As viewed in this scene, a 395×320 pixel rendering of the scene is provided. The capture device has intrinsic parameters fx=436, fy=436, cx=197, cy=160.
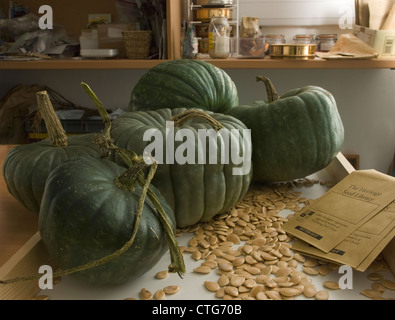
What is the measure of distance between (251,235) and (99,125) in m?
1.48

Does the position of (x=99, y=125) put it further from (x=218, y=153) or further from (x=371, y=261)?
(x=371, y=261)

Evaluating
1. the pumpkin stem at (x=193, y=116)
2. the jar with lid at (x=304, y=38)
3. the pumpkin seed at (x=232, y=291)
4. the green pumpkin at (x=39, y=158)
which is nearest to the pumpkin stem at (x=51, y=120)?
the green pumpkin at (x=39, y=158)

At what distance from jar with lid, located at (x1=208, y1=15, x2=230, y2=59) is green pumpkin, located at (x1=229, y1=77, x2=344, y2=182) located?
0.96 metres

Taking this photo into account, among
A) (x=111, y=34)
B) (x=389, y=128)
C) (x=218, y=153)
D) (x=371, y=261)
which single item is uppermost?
(x=111, y=34)

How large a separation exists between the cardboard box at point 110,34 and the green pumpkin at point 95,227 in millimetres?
1584

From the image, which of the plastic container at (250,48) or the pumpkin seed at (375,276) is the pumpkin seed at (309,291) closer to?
the pumpkin seed at (375,276)

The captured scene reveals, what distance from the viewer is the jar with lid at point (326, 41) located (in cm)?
220

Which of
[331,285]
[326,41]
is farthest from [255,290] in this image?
[326,41]

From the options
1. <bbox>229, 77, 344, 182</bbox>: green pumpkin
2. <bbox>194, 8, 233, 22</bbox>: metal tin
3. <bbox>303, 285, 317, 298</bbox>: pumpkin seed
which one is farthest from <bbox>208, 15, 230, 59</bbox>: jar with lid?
<bbox>303, 285, 317, 298</bbox>: pumpkin seed

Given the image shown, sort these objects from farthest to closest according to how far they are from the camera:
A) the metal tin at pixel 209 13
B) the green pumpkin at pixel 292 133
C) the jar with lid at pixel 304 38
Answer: the jar with lid at pixel 304 38
the metal tin at pixel 209 13
the green pumpkin at pixel 292 133

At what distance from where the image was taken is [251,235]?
856 millimetres

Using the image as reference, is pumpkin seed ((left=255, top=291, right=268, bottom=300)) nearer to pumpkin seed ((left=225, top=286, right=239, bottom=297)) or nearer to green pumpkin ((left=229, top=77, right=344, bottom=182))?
pumpkin seed ((left=225, top=286, right=239, bottom=297))

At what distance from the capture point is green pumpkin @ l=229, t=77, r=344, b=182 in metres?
1.04

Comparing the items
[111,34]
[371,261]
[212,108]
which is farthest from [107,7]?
[371,261]
